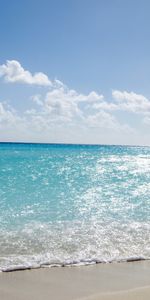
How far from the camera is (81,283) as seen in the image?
716cm

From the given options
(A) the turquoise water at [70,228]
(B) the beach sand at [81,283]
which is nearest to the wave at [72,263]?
(A) the turquoise water at [70,228]

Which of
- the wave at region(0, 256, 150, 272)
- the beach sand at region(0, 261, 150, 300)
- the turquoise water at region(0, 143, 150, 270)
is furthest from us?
the turquoise water at region(0, 143, 150, 270)

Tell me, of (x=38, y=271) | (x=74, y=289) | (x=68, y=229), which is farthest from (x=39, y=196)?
(x=74, y=289)

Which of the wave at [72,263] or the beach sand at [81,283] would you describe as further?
the wave at [72,263]

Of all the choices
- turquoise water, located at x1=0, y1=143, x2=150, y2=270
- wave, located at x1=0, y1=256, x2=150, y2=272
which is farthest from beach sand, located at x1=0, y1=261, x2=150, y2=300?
turquoise water, located at x1=0, y1=143, x2=150, y2=270

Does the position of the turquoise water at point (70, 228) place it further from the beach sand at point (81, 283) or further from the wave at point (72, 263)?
the beach sand at point (81, 283)

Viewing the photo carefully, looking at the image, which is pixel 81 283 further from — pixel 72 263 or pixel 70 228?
pixel 70 228

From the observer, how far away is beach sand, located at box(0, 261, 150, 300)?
6476mm

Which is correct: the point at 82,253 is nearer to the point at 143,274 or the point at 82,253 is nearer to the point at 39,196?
the point at 143,274

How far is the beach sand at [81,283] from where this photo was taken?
6476mm

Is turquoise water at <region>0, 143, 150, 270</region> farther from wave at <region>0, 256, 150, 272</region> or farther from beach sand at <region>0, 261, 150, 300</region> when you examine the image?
beach sand at <region>0, 261, 150, 300</region>

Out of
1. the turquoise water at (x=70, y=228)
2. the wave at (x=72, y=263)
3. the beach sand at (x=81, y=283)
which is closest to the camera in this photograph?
the beach sand at (x=81, y=283)

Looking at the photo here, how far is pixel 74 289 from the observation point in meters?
6.82

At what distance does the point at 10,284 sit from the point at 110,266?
2419 mm
